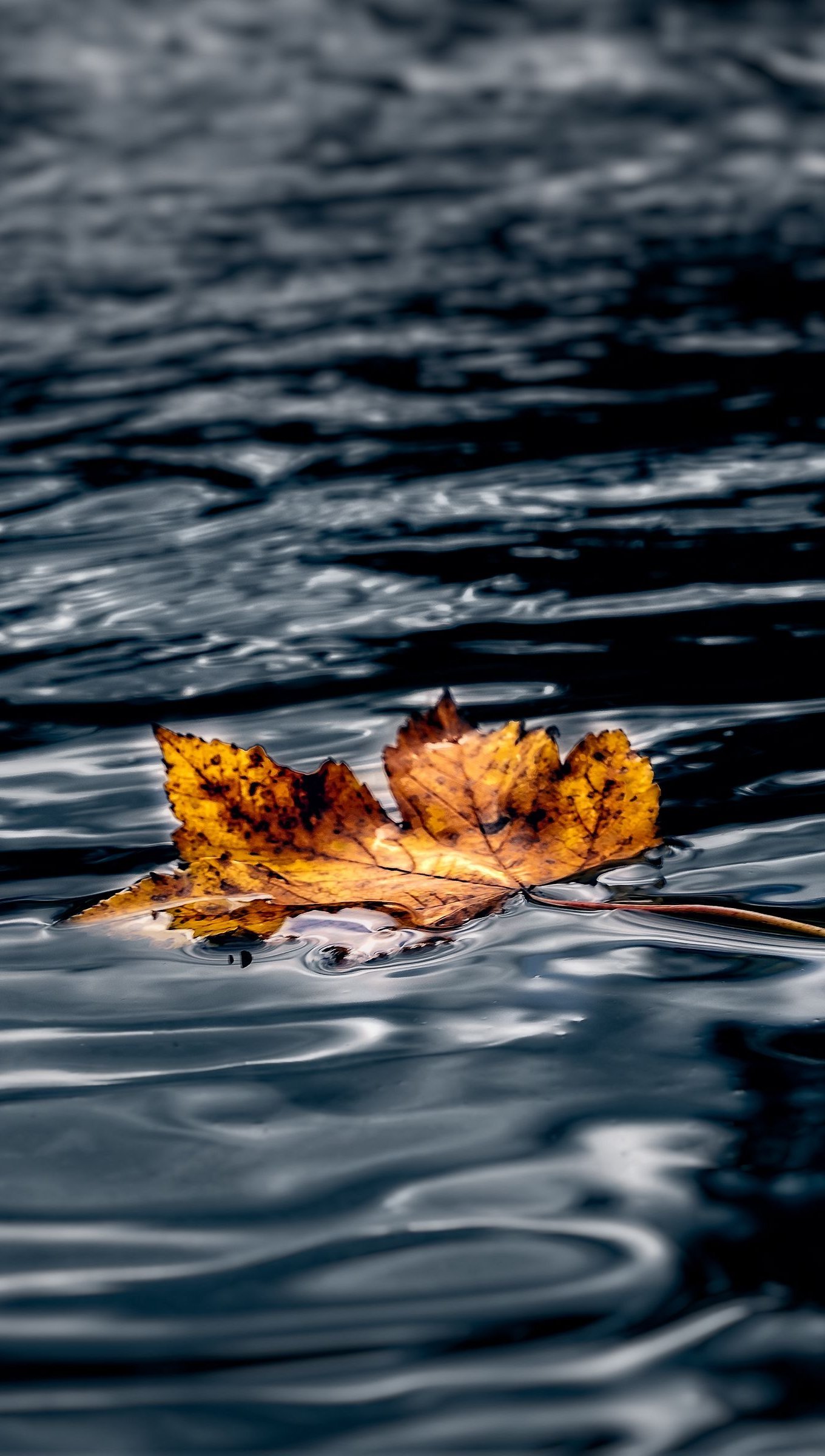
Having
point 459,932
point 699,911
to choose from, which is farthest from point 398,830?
point 699,911

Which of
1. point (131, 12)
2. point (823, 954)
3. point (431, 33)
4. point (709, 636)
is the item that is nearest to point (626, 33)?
point (431, 33)

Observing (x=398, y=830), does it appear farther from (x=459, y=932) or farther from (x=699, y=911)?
(x=699, y=911)

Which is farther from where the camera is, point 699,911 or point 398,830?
point 398,830

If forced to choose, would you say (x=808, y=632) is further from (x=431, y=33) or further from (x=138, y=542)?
(x=431, y=33)

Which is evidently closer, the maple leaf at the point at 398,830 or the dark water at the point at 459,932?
the dark water at the point at 459,932

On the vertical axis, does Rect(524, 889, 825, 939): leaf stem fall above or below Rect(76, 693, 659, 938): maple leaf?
below
